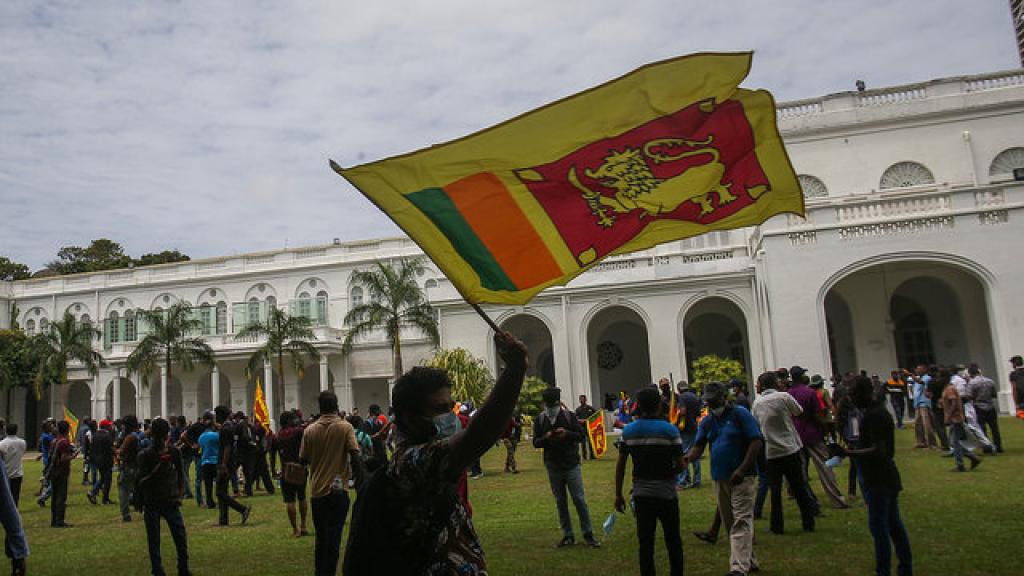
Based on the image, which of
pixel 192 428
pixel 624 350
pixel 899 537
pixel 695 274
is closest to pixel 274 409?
pixel 624 350

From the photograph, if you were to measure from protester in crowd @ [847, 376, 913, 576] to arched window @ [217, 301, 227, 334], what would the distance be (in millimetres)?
42189

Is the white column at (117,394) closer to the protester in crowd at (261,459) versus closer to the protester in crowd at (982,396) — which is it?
the protester in crowd at (261,459)

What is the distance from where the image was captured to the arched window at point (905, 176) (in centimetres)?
3003

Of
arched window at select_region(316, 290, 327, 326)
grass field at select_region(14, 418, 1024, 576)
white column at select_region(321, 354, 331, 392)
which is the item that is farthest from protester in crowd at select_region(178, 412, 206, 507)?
arched window at select_region(316, 290, 327, 326)

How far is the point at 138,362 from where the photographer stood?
37625 millimetres

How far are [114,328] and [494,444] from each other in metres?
48.1

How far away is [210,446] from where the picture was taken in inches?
493

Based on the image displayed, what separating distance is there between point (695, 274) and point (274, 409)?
76.3 feet

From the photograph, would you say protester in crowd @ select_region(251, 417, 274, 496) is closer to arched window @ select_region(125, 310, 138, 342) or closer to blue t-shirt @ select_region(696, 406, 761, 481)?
blue t-shirt @ select_region(696, 406, 761, 481)

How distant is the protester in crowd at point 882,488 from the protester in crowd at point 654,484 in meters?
1.40

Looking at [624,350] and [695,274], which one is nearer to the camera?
[695,274]

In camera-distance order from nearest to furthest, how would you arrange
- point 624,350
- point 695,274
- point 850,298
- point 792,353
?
1. point 792,353
2. point 850,298
3. point 695,274
4. point 624,350

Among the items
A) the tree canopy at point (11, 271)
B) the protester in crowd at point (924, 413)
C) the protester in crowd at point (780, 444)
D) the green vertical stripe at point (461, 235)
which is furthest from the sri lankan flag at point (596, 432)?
the tree canopy at point (11, 271)

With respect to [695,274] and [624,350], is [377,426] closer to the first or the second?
[695,274]
